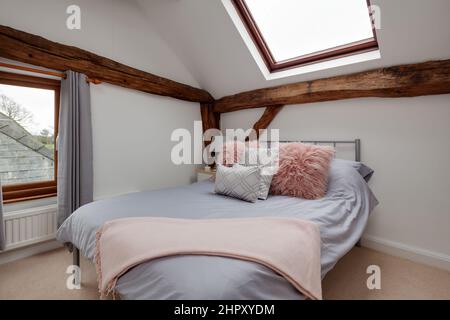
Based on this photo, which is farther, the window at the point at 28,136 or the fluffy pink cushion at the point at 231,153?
the fluffy pink cushion at the point at 231,153

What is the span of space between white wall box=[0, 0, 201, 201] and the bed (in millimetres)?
868

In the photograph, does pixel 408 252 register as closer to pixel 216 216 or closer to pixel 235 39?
pixel 216 216

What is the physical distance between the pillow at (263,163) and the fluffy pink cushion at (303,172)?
0.26 feet

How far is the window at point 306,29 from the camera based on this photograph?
2.14 meters

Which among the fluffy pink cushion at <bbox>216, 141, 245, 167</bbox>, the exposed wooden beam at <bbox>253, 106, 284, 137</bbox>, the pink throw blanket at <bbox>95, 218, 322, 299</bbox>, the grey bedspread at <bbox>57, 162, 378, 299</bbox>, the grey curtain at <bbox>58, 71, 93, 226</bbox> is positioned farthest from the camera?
the exposed wooden beam at <bbox>253, 106, 284, 137</bbox>

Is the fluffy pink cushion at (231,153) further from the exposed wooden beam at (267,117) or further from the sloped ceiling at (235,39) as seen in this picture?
the sloped ceiling at (235,39)

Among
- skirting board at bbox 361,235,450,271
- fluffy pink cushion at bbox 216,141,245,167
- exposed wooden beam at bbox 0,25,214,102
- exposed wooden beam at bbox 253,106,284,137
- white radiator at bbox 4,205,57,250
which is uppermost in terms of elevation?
exposed wooden beam at bbox 0,25,214,102

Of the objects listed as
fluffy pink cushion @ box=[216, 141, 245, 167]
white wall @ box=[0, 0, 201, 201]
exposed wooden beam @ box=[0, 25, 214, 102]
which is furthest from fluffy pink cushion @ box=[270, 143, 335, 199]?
exposed wooden beam @ box=[0, 25, 214, 102]

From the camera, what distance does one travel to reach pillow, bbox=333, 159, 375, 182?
2.20m

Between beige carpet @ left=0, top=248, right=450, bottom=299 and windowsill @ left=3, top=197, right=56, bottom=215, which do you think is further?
windowsill @ left=3, top=197, right=56, bottom=215

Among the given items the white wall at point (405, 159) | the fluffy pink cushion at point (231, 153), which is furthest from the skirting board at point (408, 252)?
the fluffy pink cushion at point (231, 153)

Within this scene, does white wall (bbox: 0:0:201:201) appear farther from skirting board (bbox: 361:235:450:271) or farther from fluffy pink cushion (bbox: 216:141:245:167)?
skirting board (bbox: 361:235:450:271)

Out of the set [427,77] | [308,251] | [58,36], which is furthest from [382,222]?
[58,36]
